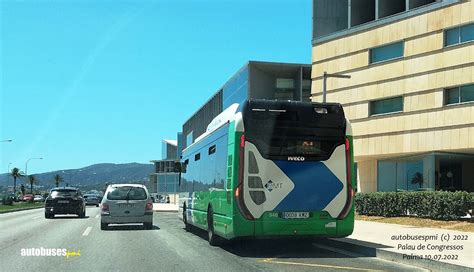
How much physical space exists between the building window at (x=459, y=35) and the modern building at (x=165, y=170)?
310 feet

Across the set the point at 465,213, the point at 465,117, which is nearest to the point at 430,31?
the point at 465,117

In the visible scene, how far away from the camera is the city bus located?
12039 millimetres

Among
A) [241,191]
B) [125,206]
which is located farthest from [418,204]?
[241,191]

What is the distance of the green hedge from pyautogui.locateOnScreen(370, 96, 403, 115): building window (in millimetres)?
13904

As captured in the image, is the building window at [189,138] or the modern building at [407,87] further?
the building window at [189,138]

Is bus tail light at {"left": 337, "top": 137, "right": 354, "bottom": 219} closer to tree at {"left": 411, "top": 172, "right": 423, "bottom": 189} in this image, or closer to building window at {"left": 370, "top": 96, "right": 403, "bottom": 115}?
tree at {"left": 411, "top": 172, "right": 423, "bottom": 189}

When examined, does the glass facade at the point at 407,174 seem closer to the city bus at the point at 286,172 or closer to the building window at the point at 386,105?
the building window at the point at 386,105

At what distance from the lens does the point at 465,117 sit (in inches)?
1395

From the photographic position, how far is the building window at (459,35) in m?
35.6

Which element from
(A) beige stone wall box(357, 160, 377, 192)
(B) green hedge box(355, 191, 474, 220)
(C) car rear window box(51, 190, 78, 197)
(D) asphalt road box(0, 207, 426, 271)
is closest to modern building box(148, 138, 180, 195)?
(A) beige stone wall box(357, 160, 377, 192)

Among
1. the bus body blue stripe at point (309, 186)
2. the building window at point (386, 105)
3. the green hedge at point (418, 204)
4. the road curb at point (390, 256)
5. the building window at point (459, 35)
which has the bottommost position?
the road curb at point (390, 256)

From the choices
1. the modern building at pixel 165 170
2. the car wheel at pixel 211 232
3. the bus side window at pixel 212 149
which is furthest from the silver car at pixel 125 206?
the modern building at pixel 165 170

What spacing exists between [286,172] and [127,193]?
9.29 metres

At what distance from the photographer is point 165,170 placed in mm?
144750
